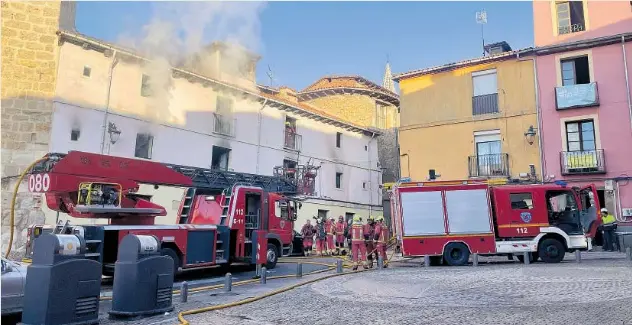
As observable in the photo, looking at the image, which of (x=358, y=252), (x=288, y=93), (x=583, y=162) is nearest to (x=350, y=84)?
(x=288, y=93)

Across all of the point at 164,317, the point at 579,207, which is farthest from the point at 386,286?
the point at 579,207

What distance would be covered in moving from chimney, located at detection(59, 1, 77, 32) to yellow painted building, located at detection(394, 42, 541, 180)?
15.2 metres

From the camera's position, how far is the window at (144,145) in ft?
64.8

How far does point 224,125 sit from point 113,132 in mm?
6183

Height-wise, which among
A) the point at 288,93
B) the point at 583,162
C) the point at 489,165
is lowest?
the point at 583,162

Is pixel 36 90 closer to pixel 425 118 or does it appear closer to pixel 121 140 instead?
pixel 121 140

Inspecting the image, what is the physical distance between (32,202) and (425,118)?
686 inches

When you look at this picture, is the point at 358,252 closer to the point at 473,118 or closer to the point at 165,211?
the point at 165,211

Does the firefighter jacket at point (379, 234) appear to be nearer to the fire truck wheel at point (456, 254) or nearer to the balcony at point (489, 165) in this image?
the fire truck wheel at point (456, 254)

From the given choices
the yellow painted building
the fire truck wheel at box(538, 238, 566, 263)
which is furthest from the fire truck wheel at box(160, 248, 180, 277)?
the yellow painted building

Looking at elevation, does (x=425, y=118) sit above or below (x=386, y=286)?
above

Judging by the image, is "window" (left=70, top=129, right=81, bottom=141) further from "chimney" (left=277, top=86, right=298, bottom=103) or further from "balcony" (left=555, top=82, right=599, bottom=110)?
"balcony" (left=555, top=82, right=599, bottom=110)

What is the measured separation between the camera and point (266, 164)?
25906mm

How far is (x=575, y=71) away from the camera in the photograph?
21.3 metres
